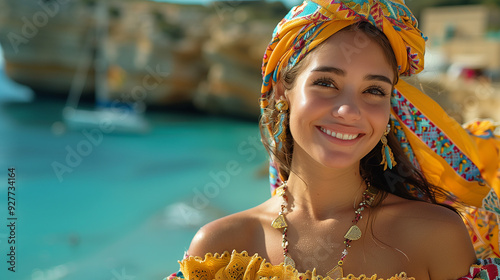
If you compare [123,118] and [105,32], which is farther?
[105,32]

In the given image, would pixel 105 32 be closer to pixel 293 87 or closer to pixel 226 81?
pixel 226 81

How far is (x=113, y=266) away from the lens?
9.61m

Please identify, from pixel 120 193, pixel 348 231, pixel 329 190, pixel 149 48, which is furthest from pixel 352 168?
pixel 149 48

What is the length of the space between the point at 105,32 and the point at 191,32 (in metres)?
5.52

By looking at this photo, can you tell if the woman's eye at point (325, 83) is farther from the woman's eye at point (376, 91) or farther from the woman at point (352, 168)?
the woman's eye at point (376, 91)

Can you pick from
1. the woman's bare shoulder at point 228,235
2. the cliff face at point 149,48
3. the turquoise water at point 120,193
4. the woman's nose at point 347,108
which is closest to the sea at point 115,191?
the turquoise water at point 120,193

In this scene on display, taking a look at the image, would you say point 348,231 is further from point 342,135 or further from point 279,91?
point 279,91

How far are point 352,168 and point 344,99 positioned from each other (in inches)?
14.3

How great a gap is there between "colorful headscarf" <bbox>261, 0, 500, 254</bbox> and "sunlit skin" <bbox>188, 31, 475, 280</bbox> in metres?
0.08

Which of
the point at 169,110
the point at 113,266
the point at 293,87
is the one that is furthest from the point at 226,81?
the point at 293,87

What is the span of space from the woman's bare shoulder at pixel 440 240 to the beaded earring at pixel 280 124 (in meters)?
0.60

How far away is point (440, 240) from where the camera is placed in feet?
5.40

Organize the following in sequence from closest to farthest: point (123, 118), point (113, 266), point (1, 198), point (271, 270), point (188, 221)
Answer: point (271, 270)
point (113, 266)
point (188, 221)
point (1, 198)
point (123, 118)

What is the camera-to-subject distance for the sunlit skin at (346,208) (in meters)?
1.67
